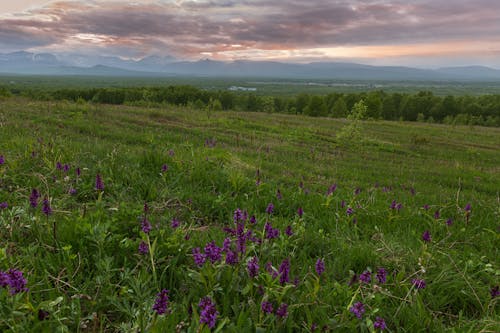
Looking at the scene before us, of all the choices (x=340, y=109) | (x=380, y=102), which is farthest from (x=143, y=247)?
(x=340, y=109)

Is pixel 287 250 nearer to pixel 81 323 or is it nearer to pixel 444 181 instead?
pixel 81 323

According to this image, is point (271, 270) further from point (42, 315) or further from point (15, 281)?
point (15, 281)

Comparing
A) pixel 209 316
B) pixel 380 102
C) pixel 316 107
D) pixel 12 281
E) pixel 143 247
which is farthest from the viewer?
pixel 316 107

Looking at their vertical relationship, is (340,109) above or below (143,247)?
below

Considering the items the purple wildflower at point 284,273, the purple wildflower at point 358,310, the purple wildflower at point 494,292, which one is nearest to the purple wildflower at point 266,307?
the purple wildflower at point 284,273

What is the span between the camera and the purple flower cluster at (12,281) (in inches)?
68.4

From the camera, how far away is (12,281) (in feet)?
5.74

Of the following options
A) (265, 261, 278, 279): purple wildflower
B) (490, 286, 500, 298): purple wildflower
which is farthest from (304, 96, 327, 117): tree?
→ (265, 261, 278, 279): purple wildflower

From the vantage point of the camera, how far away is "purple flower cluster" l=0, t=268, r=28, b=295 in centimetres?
174

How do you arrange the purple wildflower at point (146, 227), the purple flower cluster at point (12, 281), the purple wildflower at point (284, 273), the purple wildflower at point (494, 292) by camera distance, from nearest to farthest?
the purple flower cluster at point (12, 281)
the purple wildflower at point (284, 273)
the purple wildflower at point (494, 292)
the purple wildflower at point (146, 227)

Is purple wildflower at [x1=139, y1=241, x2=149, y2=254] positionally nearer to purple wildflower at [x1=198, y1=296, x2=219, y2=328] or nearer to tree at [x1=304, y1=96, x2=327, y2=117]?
purple wildflower at [x1=198, y1=296, x2=219, y2=328]

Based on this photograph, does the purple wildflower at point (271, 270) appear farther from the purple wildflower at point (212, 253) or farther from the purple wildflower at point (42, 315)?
the purple wildflower at point (42, 315)

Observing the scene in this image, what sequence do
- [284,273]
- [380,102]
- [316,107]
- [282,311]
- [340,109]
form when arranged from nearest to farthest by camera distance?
[282,311] → [284,273] → [380,102] → [340,109] → [316,107]

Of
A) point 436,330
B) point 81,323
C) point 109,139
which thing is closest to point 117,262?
point 81,323
